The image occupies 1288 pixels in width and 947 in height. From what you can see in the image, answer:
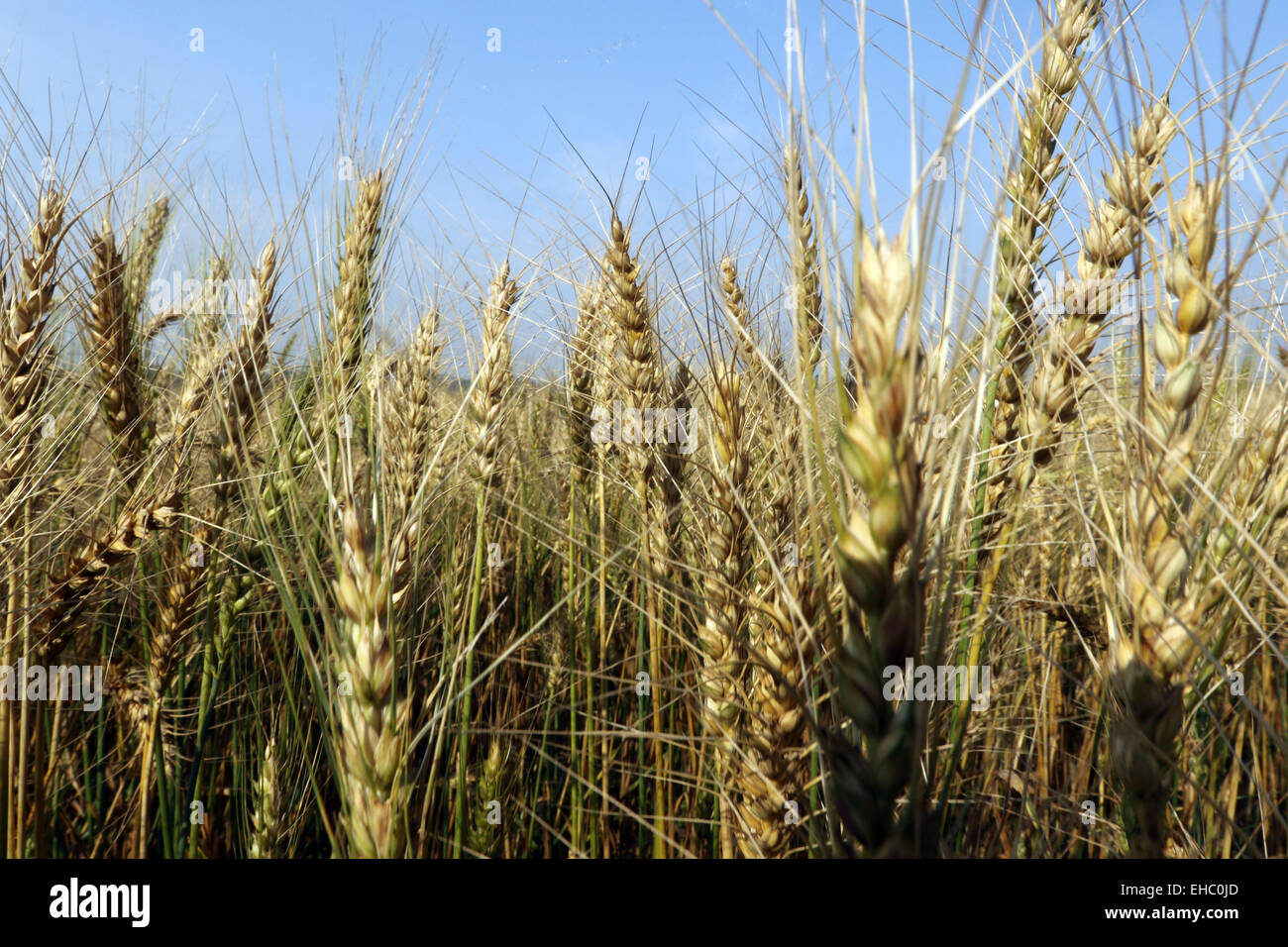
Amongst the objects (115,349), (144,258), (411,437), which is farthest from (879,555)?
(144,258)

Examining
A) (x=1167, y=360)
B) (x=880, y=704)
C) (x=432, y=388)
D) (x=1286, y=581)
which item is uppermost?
(x=432, y=388)

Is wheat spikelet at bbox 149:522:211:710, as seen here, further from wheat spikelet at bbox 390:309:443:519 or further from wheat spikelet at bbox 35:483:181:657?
wheat spikelet at bbox 390:309:443:519

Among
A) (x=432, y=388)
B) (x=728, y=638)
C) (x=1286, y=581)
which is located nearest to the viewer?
(x=1286, y=581)

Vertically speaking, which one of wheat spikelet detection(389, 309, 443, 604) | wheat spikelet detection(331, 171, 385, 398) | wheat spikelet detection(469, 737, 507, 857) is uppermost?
wheat spikelet detection(331, 171, 385, 398)

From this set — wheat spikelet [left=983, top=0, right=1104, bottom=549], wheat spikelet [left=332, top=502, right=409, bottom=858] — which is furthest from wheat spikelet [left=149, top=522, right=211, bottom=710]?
wheat spikelet [left=983, top=0, right=1104, bottom=549]

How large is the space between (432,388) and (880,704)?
225cm

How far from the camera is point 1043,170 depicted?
1.87 metres

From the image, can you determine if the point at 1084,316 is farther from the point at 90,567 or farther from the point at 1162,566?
the point at 90,567

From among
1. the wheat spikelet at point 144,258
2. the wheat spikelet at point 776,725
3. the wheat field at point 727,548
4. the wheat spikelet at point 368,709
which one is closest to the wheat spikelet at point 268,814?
the wheat field at point 727,548

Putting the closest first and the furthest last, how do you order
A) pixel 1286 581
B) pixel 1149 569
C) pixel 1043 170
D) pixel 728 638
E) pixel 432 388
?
pixel 1286 581 < pixel 1149 569 < pixel 728 638 < pixel 1043 170 < pixel 432 388

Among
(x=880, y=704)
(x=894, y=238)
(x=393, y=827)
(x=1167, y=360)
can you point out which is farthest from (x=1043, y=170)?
(x=393, y=827)

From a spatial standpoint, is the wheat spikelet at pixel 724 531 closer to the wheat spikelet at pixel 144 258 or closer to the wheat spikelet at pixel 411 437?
the wheat spikelet at pixel 411 437
